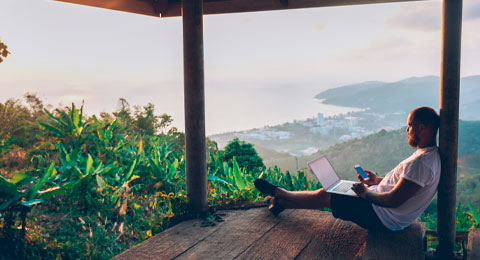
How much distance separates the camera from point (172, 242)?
10.2ft

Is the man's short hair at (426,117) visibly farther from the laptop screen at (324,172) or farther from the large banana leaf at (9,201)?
the large banana leaf at (9,201)

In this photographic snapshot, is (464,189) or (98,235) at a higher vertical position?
(98,235)

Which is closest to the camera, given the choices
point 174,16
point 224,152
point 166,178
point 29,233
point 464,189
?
point 29,233

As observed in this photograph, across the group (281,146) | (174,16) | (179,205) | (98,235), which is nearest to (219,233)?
(179,205)

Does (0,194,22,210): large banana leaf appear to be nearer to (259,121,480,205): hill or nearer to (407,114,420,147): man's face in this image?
(407,114,420,147): man's face

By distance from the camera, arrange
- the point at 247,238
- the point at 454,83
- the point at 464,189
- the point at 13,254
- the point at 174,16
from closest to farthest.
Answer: the point at 454,83 → the point at 247,238 → the point at 13,254 → the point at 174,16 → the point at 464,189

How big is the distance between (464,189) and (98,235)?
10197 millimetres

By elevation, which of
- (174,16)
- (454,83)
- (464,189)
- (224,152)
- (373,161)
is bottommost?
(464,189)

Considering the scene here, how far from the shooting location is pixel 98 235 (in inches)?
160

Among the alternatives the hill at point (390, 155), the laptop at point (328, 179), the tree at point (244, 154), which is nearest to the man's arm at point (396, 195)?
the laptop at point (328, 179)

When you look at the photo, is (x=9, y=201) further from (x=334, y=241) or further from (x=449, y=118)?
(x=449, y=118)

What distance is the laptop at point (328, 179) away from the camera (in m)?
3.17

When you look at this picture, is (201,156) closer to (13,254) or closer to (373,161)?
(13,254)

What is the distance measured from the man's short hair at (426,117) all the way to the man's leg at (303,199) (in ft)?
3.20
